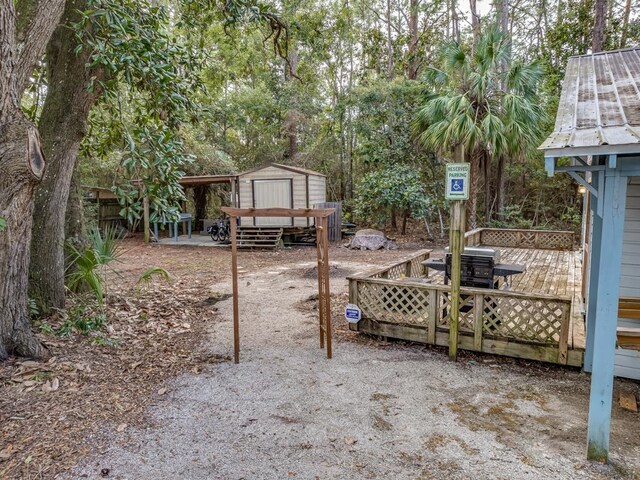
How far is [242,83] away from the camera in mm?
19438

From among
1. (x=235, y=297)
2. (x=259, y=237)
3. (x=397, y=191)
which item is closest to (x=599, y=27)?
(x=397, y=191)

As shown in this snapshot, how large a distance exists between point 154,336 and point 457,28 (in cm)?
1812

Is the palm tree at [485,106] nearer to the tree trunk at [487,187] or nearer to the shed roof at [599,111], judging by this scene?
the tree trunk at [487,187]

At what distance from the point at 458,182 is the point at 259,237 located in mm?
9623

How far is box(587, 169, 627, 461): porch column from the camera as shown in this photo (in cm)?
241

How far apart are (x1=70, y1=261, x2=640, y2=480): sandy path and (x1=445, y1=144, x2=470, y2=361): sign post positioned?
37 cm

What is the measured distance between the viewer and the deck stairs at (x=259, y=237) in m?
12.6

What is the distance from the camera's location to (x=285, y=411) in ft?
10.5

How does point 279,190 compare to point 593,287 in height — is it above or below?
above

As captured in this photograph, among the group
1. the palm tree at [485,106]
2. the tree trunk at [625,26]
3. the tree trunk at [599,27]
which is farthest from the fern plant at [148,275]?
the tree trunk at [625,26]

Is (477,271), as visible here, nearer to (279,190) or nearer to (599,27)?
(279,190)

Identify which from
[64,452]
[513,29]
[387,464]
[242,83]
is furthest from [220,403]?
[513,29]

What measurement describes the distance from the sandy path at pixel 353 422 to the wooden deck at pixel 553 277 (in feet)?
4.12

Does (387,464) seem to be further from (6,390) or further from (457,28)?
Result: (457,28)
